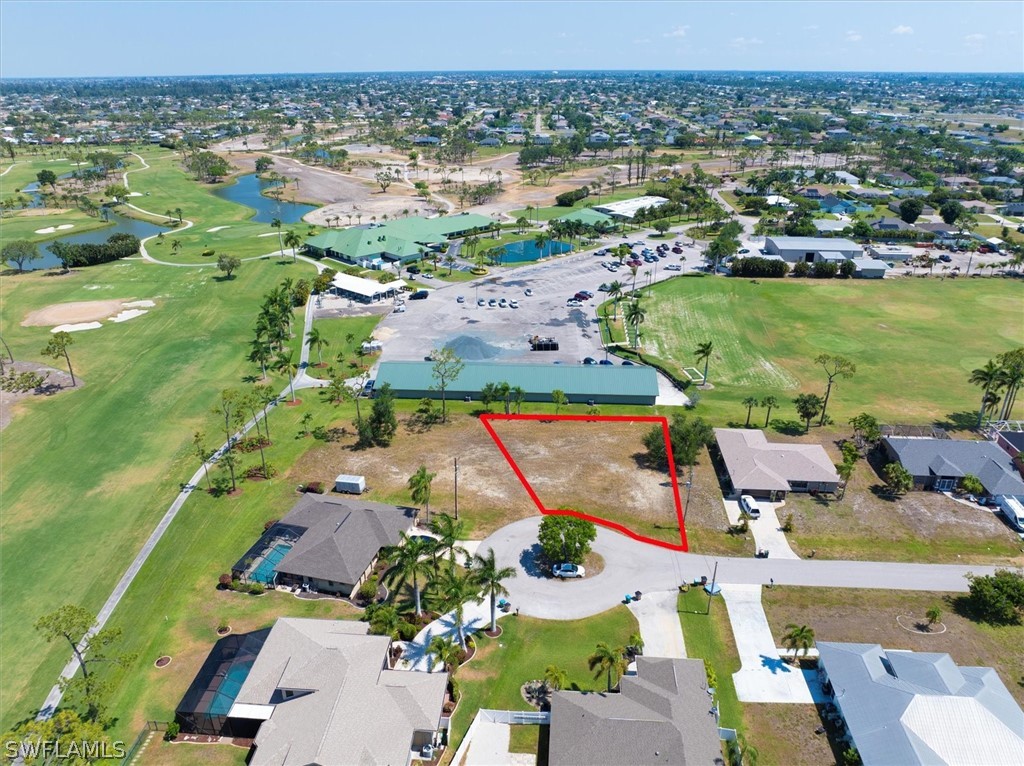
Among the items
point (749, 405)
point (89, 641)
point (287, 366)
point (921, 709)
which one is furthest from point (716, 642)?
point (287, 366)

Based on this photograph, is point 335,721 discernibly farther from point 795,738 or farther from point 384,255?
point 384,255

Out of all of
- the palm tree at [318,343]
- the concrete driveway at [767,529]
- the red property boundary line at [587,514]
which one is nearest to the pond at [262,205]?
the palm tree at [318,343]

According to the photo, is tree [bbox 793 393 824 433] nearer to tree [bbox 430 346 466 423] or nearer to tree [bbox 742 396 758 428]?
tree [bbox 742 396 758 428]

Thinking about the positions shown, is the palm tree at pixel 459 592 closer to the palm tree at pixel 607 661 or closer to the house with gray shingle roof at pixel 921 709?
the palm tree at pixel 607 661

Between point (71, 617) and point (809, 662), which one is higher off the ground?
point (71, 617)

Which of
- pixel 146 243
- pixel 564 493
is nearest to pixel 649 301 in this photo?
pixel 564 493

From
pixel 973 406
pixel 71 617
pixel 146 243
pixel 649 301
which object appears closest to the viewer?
pixel 71 617
